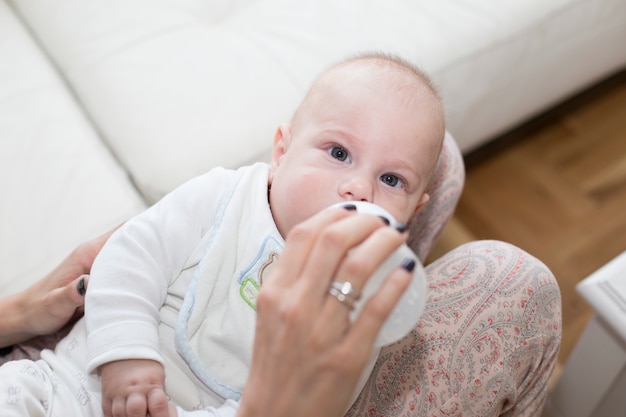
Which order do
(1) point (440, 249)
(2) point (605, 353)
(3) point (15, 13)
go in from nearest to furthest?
(2) point (605, 353) < (3) point (15, 13) < (1) point (440, 249)

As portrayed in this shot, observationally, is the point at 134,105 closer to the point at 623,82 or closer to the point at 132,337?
the point at 132,337

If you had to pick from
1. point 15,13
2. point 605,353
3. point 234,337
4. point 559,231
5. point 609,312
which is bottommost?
point 559,231

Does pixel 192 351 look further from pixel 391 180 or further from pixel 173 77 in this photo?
pixel 173 77

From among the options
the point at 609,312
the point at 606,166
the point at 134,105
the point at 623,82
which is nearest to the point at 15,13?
the point at 134,105

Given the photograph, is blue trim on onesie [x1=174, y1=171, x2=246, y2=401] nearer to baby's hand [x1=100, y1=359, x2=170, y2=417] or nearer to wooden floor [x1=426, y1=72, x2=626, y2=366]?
baby's hand [x1=100, y1=359, x2=170, y2=417]

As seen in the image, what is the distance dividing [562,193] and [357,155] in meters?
1.24

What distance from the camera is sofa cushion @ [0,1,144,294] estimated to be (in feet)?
3.60

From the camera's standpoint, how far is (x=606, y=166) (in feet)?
6.48

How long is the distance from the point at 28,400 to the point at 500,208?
4.67ft

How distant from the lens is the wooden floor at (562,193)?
5.90ft

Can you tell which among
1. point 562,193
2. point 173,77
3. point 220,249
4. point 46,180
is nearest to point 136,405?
point 220,249

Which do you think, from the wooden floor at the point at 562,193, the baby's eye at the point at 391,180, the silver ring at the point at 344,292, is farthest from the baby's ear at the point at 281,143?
the wooden floor at the point at 562,193

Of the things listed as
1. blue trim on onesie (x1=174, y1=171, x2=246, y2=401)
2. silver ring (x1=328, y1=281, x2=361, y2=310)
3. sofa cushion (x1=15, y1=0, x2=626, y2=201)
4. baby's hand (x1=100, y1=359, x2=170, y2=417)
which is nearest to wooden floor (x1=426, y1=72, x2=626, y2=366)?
sofa cushion (x1=15, y1=0, x2=626, y2=201)

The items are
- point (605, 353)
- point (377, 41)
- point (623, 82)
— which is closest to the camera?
point (605, 353)
